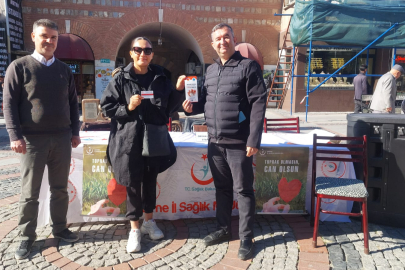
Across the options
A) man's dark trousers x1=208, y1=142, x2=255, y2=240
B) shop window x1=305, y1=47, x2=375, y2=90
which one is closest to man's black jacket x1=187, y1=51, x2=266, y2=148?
man's dark trousers x1=208, y1=142, x2=255, y2=240

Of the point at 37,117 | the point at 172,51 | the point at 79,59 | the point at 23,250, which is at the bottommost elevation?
the point at 23,250

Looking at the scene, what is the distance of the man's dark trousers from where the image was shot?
10.5ft

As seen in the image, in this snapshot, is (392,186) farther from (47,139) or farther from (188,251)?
(47,139)

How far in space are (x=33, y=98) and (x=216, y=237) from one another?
6.70 ft

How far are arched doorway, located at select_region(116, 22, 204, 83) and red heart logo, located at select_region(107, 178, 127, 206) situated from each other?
13.0 meters

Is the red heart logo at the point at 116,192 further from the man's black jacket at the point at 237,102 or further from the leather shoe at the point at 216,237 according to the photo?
the man's black jacket at the point at 237,102

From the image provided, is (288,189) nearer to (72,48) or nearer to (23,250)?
(23,250)

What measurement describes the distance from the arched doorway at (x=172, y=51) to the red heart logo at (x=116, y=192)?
13.0 metres

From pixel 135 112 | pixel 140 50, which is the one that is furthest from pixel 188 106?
pixel 140 50

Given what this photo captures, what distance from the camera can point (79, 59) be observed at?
46.7 feet

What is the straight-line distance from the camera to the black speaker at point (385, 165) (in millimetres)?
3738

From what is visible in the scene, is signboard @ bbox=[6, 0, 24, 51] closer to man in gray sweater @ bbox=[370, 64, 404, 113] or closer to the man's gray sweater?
the man's gray sweater

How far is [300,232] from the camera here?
12.2 ft

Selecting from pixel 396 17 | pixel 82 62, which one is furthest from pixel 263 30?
pixel 82 62
